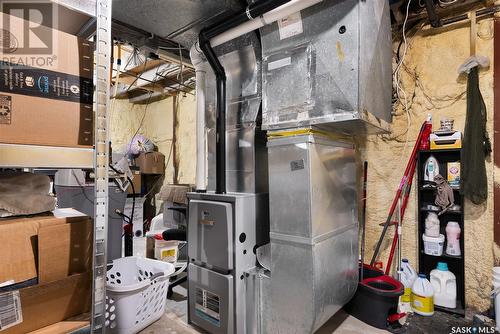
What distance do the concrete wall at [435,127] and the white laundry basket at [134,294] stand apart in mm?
1871

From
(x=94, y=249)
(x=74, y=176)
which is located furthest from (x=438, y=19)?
(x=74, y=176)

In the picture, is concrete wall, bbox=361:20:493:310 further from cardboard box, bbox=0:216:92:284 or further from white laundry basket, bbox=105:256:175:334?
cardboard box, bbox=0:216:92:284

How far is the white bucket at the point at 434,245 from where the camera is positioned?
2.11 metres

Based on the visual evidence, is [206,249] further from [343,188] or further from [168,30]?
[168,30]

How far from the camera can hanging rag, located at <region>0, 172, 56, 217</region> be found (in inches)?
37.7

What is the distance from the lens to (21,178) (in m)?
1.03

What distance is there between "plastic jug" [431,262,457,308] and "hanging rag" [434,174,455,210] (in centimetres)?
46

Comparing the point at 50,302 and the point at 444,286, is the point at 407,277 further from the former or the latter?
the point at 50,302

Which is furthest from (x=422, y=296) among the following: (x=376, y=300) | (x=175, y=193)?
(x=175, y=193)

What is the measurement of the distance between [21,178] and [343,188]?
5.83ft

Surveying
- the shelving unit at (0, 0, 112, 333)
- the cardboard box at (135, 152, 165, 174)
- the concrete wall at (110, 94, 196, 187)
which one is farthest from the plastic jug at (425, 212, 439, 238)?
the cardboard box at (135, 152, 165, 174)

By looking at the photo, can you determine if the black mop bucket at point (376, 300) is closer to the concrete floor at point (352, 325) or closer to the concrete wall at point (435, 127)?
the concrete floor at point (352, 325)

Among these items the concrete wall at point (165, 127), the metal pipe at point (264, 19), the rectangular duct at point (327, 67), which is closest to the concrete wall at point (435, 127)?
the rectangular duct at point (327, 67)

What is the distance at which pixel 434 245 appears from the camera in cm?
212
